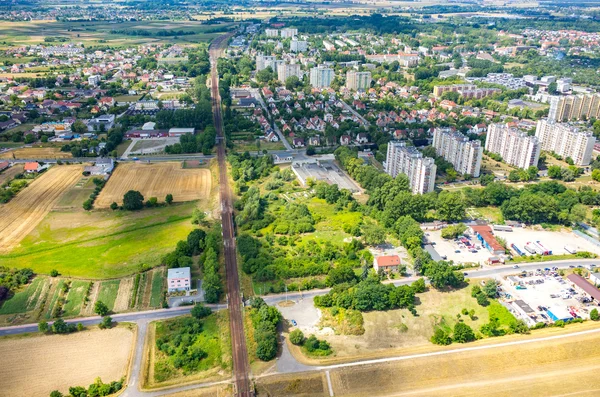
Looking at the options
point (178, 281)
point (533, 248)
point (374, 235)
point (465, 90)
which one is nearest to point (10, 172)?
point (178, 281)

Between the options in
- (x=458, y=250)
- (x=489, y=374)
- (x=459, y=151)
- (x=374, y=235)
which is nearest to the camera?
(x=489, y=374)

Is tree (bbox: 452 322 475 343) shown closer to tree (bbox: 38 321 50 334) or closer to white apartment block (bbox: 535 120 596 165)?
A: tree (bbox: 38 321 50 334)

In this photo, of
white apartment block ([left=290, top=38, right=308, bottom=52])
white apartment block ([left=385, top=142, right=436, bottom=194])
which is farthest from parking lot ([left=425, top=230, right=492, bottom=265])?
white apartment block ([left=290, top=38, right=308, bottom=52])

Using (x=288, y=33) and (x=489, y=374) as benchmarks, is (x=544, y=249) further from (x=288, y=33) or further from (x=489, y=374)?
(x=288, y=33)

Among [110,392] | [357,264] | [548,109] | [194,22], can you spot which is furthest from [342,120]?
[194,22]

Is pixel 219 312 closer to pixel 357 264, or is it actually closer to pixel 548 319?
pixel 357 264

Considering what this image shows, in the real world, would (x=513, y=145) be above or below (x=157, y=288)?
above
